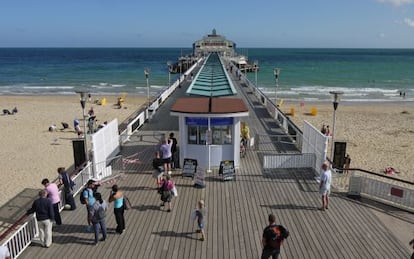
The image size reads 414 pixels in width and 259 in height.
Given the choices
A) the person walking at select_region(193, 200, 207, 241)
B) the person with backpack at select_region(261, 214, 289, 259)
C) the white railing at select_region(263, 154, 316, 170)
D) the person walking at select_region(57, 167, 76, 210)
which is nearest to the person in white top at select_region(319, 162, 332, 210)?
the white railing at select_region(263, 154, 316, 170)

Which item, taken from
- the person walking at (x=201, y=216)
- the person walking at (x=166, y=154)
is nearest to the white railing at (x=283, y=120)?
the person walking at (x=166, y=154)

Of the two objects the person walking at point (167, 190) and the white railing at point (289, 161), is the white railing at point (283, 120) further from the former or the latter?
the person walking at point (167, 190)

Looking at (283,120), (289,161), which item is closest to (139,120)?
(283,120)

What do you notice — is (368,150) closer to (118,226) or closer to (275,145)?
(275,145)

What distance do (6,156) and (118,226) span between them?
1382 cm

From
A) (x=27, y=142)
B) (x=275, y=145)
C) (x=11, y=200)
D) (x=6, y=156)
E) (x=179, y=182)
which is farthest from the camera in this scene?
(x=27, y=142)

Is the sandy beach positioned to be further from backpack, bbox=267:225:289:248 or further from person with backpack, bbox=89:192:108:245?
backpack, bbox=267:225:289:248

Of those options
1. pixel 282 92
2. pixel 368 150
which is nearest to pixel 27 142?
pixel 368 150

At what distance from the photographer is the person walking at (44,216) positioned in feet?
24.8

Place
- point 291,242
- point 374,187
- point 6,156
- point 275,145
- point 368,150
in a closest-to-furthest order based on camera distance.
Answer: point 291,242, point 374,187, point 275,145, point 6,156, point 368,150

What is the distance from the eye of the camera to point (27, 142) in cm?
2170

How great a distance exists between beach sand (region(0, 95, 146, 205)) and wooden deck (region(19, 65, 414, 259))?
6573mm

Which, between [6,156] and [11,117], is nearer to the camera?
[6,156]

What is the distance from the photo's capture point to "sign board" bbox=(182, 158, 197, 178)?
37.4ft
